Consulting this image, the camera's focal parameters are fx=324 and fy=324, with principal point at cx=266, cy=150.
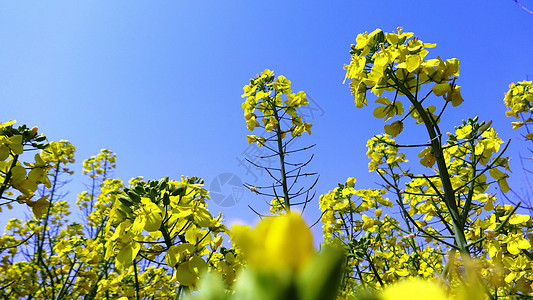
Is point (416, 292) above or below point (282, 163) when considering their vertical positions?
below

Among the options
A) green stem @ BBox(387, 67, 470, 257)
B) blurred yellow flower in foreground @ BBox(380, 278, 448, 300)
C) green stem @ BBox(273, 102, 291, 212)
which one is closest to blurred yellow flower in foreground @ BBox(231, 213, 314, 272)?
blurred yellow flower in foreground @ BBox(380, 278, 448, 300)

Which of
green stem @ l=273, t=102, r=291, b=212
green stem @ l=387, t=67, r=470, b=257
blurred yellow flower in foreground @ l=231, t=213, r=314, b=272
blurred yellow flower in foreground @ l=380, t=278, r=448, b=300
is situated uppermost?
green stem @ l=273, t=102, r=291, b=212

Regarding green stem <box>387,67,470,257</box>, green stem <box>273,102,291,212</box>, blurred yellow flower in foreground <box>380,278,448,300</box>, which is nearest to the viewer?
blurred yellow flower in foreground <box>380,278,448,300</box>

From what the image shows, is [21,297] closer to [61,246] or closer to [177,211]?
[61,246]

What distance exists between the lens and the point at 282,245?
8.0 inches

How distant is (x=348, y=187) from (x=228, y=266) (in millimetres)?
2734

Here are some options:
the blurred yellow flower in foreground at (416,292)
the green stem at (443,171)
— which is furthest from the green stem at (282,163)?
the blurred yellow flower in foreground at (416,292)

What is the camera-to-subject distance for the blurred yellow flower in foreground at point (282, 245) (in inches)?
7.9

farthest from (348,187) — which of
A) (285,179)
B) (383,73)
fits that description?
(383,73)

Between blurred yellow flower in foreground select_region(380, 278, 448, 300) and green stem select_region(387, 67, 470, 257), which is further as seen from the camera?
green stem select_region(387, 67, 470, 257)

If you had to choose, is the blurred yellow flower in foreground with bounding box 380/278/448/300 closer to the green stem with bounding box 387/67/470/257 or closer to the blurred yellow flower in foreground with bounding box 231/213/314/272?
the blurred yellow flower in foreground with bounding box 231/213/314/272

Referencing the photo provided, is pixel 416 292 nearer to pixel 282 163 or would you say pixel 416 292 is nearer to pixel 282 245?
pixel 282 245

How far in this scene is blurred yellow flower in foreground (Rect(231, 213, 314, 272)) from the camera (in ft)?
0.66

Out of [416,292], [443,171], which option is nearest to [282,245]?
[416,292]
